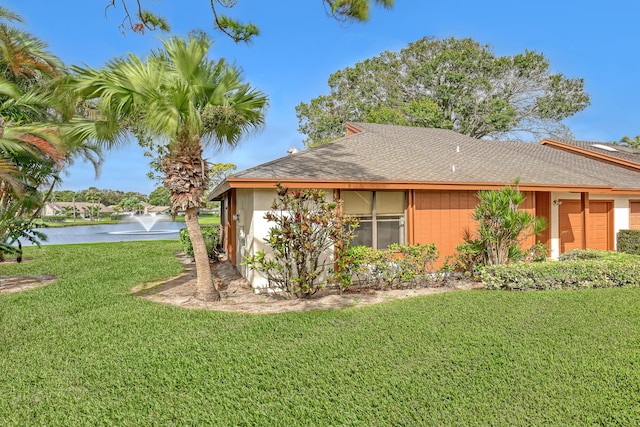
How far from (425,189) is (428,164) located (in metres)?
1.70

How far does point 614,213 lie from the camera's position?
1243 centimetres

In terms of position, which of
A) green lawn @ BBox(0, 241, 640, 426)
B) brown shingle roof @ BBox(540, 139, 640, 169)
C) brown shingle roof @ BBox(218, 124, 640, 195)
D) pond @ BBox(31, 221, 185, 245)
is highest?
brown shingle roof @ BBox(540, 139, 640, 169)

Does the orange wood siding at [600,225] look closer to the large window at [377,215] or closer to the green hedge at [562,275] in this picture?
the green hedge at [562,275]

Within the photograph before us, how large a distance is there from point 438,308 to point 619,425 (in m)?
3.30

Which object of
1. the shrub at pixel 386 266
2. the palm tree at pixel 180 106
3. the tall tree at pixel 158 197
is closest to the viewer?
the palm tree at pixel 180 106

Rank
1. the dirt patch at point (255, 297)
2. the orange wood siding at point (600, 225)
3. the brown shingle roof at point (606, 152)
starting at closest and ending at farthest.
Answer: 1. the dirt patch at point (255, 297)
2. the orange wood siding at point (600, 225)
3. the brown shingle roof at point (606, 152)

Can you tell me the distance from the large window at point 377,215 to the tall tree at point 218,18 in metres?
4.38

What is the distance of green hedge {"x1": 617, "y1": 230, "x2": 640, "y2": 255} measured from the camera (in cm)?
1174

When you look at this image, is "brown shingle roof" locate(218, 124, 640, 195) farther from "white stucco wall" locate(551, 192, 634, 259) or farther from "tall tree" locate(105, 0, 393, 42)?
"tall tree" locate(105, 0, 393, 42)

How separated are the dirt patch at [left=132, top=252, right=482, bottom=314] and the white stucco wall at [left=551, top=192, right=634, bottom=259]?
449 centimetres

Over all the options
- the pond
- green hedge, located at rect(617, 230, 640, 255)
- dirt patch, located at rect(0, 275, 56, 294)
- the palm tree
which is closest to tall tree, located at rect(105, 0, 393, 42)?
the palm tree

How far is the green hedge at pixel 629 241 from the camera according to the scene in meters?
11.7

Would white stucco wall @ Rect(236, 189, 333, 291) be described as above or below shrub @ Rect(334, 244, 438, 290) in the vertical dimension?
above

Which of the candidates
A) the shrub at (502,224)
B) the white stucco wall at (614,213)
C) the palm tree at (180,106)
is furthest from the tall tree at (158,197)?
the shrub at (502,224)
